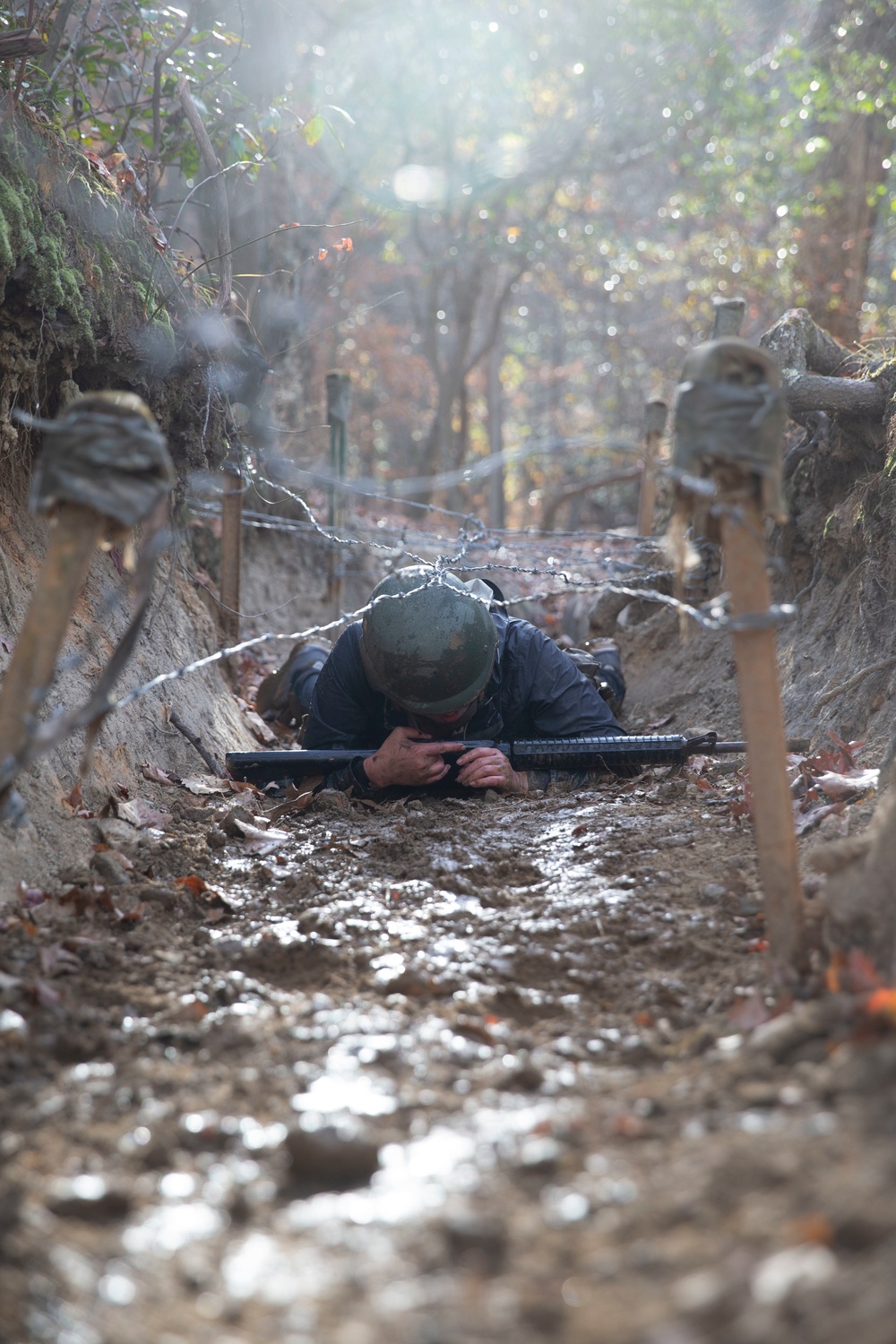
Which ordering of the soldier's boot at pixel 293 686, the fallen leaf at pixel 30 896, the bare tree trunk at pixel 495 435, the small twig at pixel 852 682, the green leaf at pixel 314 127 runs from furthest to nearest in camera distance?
1. the bare tree trunk at pixel 495 435
2. the soldier's boot at pixel 293 686
3. the green leaf at pixel 314 127
4. the small twig at pixel 852 682
5. the fallen leaf at pixel 30 896

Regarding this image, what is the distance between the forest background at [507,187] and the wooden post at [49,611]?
79.4 inches

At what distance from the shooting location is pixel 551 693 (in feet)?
16.4

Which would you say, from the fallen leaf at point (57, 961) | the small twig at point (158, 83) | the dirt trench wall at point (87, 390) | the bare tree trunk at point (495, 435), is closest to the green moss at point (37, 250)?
the dirt trench wall at point (87, 390)

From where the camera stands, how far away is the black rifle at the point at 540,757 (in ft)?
15.0

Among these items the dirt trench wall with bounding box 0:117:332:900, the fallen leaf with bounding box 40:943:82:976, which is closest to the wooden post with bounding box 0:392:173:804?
the fallen leaf with bounding box 40:943:82:976

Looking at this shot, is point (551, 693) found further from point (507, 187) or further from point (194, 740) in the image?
point (507, 187)

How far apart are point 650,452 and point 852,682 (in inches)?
153

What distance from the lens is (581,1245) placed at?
1.35 metres

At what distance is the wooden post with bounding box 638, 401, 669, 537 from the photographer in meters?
7.62

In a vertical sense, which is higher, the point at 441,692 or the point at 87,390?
the point at 87,390

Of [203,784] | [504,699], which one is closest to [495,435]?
[504,699]

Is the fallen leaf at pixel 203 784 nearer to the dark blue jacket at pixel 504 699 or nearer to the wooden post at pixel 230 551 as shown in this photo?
the dark blue jacket at pixel 504 699

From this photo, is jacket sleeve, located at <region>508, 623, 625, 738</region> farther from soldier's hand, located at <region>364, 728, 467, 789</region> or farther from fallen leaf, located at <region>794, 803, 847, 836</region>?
fallen leaf, located at <region>794, 803, 847, 836</region>

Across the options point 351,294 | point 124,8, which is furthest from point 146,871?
point 351,294
